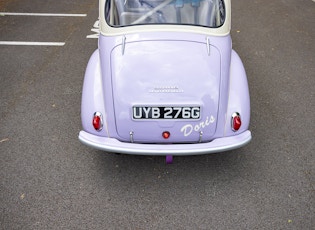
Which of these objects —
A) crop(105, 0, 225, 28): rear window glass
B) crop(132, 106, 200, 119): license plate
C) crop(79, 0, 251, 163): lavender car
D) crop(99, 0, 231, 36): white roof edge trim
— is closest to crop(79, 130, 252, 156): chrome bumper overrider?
crop(79, 0, 251, 163): lavender car

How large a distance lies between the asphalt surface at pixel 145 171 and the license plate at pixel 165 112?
2.61 feet

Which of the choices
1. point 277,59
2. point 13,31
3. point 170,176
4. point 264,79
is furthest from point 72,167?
point 13,31

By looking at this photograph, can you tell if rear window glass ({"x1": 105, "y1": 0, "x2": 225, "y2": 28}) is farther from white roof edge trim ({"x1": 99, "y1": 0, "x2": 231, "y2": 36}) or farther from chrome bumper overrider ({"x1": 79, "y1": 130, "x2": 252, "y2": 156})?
chrome bumper overrider ({"x1": 79, "y1": 130, "x2": 252, "y2": 156})

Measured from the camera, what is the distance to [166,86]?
3500 mm

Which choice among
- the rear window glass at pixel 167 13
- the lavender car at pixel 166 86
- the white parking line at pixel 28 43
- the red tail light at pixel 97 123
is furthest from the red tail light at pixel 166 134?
the white parking line at pixel 28 43

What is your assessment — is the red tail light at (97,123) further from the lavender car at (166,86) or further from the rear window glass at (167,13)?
the rear window glass at (167,13)

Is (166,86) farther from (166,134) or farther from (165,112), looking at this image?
(166,134)

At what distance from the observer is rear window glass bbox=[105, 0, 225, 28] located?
4.12 meters

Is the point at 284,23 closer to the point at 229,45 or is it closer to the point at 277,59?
the point at 277,59

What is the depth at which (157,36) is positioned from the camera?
12.8 ft

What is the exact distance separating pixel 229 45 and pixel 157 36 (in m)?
0.85

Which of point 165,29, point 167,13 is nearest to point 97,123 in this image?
point 165,29

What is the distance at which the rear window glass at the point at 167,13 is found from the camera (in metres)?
4.12

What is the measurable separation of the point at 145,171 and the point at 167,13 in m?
1.85
